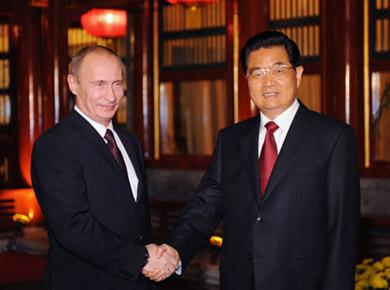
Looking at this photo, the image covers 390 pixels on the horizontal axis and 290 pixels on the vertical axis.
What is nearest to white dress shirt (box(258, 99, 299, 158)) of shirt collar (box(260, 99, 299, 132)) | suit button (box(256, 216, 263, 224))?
shirt collar (box(260, 99, 299, 132))

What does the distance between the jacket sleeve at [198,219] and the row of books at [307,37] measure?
379 cm

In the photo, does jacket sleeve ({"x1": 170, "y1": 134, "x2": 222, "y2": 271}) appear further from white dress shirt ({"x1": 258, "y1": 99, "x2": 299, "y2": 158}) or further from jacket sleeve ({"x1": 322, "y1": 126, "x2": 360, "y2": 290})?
jacket sleeve ({"x1": 322, "y1": 126, "x2": 360, "y2": 290})

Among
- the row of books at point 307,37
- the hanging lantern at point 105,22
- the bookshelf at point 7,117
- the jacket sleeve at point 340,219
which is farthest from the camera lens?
the bookshelf at point 7,117

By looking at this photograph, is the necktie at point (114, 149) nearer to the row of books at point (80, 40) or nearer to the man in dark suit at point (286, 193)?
the man in dark suit at point (286, 193)

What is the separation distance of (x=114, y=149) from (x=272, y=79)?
596 mm

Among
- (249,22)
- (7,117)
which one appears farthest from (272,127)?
(7,117)

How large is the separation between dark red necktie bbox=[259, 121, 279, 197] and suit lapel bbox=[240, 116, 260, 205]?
19 mm

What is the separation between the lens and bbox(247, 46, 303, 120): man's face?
240cm

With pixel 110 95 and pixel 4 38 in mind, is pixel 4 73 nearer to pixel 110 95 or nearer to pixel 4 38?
pixel 4 38

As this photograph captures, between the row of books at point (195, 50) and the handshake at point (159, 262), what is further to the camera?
the row of books at point (195, 50)

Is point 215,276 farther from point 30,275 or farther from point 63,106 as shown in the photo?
point 63,106

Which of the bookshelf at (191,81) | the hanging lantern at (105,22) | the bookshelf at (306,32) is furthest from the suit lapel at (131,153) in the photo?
A: the hanging lantern at (105,22)

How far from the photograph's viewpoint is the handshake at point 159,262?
8.42 feet

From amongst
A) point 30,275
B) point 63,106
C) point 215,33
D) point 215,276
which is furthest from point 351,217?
point 63,106
